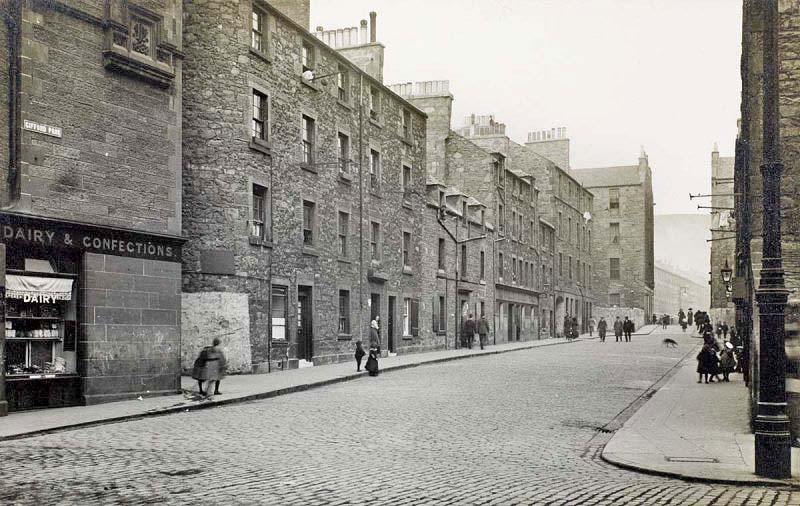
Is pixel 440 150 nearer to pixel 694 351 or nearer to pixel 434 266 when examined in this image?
pixel 434 266

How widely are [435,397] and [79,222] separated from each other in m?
7.82

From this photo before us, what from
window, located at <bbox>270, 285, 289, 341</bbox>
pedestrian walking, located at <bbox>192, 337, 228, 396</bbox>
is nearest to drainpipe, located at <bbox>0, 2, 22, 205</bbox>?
pedestrian walking, located at <bbox>192, 337, 228, 396</bbox>

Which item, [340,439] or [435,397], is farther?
[435,397]

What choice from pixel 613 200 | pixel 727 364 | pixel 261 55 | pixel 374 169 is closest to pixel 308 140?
pixel 261 55

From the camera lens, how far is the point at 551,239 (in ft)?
197

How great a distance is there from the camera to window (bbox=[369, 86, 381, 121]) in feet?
101

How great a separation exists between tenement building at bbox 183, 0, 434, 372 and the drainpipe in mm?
8066

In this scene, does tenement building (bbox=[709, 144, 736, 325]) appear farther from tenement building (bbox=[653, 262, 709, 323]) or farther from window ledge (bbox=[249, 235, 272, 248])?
tenement building (bbox=[653, 262, 709, 323])

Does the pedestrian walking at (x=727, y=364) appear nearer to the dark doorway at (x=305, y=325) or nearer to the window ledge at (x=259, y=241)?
the dark doorway at (x=305, y=325)

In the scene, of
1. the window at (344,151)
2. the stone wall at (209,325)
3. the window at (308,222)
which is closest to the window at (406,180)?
the window at (344,151)

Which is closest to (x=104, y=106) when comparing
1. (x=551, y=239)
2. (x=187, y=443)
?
(x=187, y=443)

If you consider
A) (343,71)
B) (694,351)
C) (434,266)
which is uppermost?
(343,71)

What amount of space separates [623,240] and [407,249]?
5276 cm

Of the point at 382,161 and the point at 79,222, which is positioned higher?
the point at 382,161
